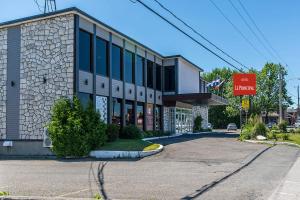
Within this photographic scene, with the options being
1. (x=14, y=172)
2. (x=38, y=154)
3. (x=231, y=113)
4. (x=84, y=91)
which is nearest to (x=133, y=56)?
(x=84, y=91)

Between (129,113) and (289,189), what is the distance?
19.9m

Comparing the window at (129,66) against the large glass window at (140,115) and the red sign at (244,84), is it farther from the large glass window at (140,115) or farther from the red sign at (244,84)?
the red sign at (244,84)

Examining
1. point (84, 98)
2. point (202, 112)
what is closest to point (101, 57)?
point (84, 98)

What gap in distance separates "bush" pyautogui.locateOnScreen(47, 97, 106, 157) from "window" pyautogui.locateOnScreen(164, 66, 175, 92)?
17832 mm

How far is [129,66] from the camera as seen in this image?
101 feet

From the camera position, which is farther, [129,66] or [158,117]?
[158,117]

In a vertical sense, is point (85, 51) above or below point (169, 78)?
above

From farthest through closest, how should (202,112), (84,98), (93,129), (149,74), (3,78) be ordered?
(202,112) < (149,74) < (3,78) < (84,98) < (93,129)

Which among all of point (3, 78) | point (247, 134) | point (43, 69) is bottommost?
point (247, 134)

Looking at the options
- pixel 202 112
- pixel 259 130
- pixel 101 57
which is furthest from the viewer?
pixel 202 112

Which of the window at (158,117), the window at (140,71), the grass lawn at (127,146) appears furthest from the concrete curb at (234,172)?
the window at (158,117)

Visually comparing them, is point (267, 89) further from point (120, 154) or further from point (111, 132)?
point (120, 154)

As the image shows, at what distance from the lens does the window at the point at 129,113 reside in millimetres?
29734

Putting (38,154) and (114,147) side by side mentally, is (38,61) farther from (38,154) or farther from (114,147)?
(114,147)
